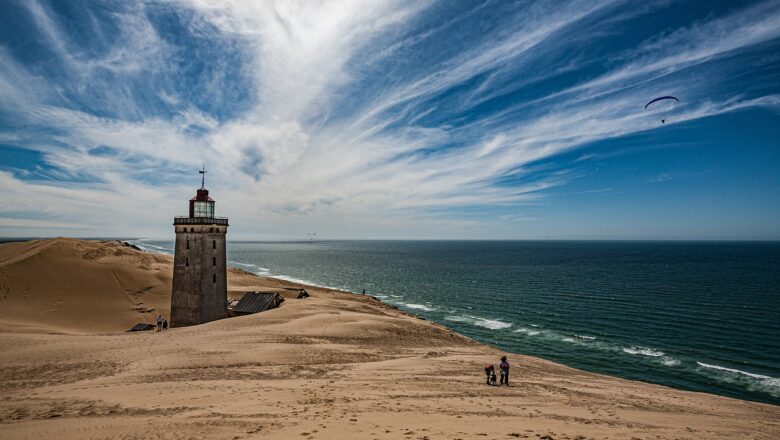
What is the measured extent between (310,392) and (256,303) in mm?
22982

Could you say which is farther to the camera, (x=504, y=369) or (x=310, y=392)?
(x=504, y=369)

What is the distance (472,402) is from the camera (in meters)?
15.4

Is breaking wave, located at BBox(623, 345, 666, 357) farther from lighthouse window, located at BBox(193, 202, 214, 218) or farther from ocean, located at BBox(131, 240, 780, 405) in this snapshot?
lighthouse window, located at BBox(193, 202, 214, 218)

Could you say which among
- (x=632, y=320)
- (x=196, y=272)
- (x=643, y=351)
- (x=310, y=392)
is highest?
(x=196, y=272)

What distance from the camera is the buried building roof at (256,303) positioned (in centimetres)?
3537

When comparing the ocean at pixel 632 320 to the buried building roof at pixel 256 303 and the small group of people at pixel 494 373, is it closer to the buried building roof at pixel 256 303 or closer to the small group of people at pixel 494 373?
the small group of people at pixel 494 373

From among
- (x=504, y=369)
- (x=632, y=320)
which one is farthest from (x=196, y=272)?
(x=632, y=320)

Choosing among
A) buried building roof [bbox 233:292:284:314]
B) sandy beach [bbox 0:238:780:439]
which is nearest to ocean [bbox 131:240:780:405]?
sandy beach [bbox 0:238:780:439]

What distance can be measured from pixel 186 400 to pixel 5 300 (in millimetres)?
34512

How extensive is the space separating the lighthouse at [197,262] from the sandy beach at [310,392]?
4003 millimetres

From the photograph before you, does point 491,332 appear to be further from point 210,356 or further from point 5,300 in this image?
point 5,300

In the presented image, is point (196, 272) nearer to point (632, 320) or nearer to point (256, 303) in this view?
point (256, 303)

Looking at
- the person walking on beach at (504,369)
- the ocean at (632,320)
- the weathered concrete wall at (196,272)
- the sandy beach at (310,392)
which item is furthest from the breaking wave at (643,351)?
the weathered concrete wall at (196,272)

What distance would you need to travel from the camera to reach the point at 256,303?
36.4 m
